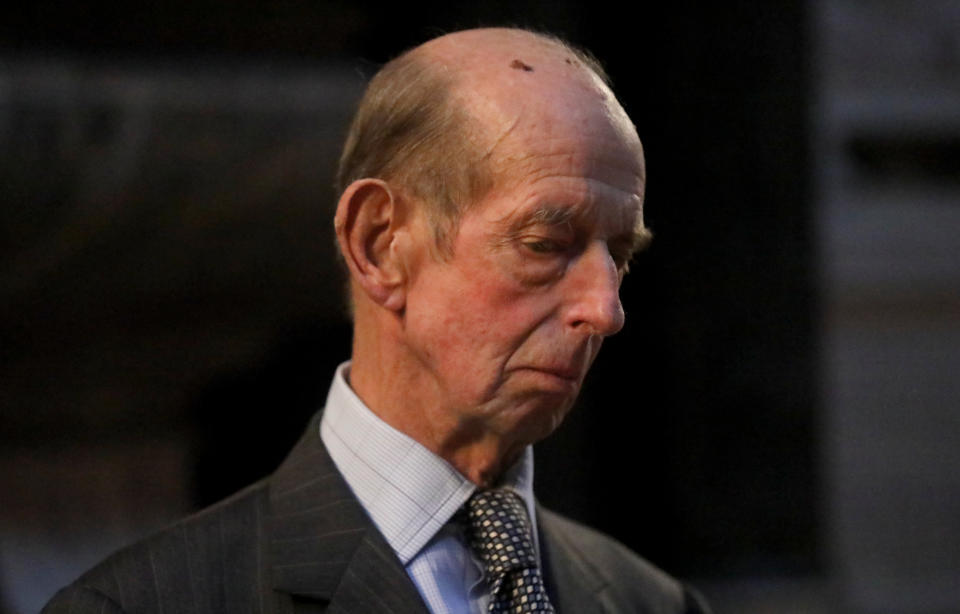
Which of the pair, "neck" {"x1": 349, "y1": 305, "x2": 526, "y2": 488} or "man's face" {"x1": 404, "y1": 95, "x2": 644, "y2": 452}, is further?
"neck" {"x1": 349, "y1": 305, "x2": 526, "y2": 488}

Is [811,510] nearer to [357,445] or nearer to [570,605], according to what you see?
[570,605]

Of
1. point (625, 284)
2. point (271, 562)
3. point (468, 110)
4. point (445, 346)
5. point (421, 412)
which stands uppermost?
point (468, 110)

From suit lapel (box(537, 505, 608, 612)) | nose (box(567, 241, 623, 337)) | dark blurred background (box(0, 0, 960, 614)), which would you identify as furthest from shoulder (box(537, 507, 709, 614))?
dark blurred background (box(0, 0, 960, 614))

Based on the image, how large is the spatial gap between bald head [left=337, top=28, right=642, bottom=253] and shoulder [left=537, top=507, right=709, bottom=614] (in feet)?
1.96

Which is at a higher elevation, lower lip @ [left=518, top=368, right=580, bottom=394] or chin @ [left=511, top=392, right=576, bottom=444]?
lower lip @ [left=518, top=368, right=580, bottom=394]

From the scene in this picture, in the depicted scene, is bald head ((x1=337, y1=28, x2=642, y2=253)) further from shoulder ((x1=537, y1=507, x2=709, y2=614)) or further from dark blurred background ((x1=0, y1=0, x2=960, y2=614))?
dark blurred background ((x1=0, y1=0, x2=960, y2=614))

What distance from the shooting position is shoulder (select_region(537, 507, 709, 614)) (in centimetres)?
228

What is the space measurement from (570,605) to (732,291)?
2.23 m

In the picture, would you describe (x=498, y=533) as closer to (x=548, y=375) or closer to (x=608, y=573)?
(x=548, y=375)

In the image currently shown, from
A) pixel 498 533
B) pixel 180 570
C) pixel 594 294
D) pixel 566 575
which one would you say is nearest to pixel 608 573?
pixel 566 575

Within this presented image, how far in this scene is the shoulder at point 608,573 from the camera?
2.28 metres

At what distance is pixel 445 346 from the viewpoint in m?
1.96

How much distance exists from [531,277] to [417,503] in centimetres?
36

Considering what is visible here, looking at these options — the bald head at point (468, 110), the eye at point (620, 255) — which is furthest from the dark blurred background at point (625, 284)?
the eye at point (620, 255)
